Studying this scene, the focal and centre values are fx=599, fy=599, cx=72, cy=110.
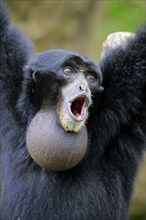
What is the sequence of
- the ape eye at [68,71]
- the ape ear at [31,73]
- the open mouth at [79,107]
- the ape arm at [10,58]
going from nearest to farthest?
the open mouth at [79,107] < the ape eye at [68,71] < the ape ear at [31,73] < the ape arm at [10,58]

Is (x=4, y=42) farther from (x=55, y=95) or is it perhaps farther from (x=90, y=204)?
(x=90, y=204)

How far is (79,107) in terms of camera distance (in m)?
6.66

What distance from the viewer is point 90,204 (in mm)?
6855

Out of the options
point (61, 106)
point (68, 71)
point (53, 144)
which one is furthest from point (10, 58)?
point (53, 144)

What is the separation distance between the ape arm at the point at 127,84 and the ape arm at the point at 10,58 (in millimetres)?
1066

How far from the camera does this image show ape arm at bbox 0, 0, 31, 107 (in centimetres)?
727

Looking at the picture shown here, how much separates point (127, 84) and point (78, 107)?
0.68 meters

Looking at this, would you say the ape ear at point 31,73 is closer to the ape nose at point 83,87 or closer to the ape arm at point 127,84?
the ape nose at point 83,87

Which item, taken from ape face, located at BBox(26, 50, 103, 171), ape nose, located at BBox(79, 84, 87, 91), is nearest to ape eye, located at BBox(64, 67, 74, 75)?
ape face, located at BBox(26, 50, 103, 171)

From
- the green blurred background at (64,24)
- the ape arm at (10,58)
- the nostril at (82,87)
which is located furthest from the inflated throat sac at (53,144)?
the green blurred background at (64,24)

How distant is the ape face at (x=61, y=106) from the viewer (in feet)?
21.3

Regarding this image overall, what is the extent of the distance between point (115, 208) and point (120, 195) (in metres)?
0.17

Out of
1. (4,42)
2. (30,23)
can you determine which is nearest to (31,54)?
(4,42)

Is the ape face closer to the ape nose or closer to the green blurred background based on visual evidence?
the ape nose
